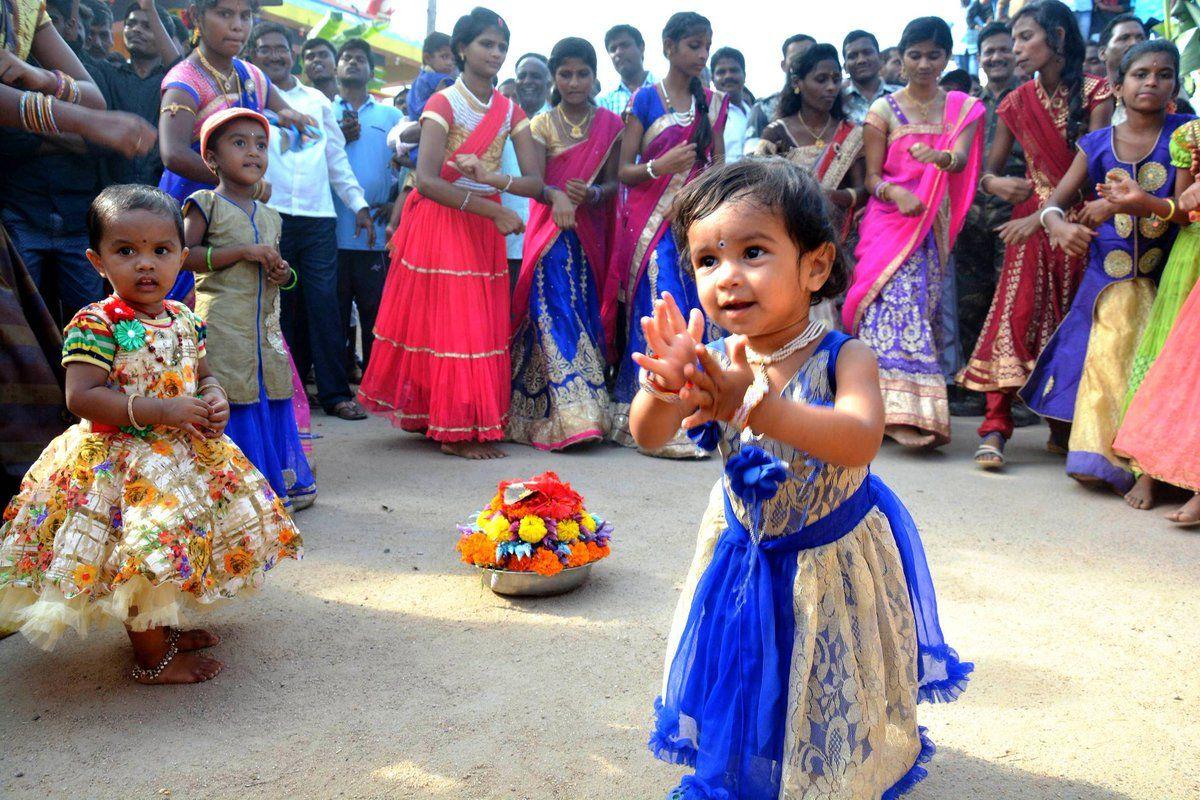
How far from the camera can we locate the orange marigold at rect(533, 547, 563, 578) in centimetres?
324

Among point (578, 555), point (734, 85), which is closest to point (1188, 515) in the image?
point (578, 555)

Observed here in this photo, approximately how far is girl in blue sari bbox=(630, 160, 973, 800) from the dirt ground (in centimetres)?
42

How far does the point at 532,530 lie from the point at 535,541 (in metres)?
0.04

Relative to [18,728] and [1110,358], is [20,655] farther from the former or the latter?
[1110,358]

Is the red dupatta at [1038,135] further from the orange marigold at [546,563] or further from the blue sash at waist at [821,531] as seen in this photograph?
the blue sash at waist at [821,531]

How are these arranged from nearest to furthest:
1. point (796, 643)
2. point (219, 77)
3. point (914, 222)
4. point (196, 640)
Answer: point (796, 643)
point (196, 640)
point (219, 77)
point (914, 222)

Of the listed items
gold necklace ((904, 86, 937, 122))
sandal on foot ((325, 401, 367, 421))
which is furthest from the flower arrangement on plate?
gold necklace ((904, 86, 937, 122))

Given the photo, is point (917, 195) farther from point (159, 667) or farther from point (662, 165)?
point (159, 667)

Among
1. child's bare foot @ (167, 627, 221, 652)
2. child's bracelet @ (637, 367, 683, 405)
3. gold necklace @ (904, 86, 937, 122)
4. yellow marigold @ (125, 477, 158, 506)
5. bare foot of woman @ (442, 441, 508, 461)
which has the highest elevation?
gold necklace @ (904, 86, 937, 122)

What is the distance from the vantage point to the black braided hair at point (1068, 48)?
5266mm

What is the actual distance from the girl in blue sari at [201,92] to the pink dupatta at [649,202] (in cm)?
223

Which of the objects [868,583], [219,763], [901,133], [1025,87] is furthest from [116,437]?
[1025,87]

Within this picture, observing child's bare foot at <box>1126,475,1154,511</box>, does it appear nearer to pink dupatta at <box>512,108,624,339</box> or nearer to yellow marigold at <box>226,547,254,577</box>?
pink dupatta at <box>512,108,624,339</box>

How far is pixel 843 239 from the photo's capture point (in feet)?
17.8
